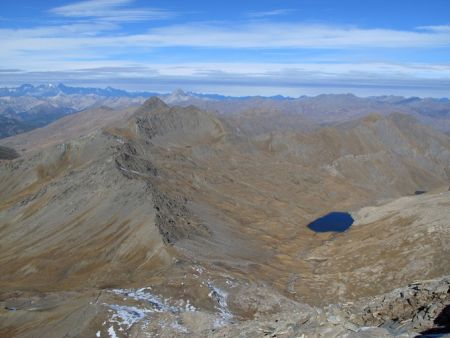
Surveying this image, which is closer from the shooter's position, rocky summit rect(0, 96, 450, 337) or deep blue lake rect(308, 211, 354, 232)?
rocky summit rect(0, 96, 450, 337)

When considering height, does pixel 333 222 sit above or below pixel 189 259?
below

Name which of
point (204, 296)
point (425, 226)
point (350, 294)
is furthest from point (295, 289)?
point (425, 226)

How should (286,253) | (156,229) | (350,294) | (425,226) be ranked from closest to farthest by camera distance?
1. (350,294)
2. (156,229)
3. (425,226)
4. (286,253)

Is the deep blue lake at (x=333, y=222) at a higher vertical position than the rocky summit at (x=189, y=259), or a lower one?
lower

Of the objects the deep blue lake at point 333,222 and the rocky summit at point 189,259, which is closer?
the rocky summit at point 189,259

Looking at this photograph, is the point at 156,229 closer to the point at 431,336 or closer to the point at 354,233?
the point at 354,233

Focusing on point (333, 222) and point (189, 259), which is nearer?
point (189, 259)

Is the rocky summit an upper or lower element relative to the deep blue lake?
upper

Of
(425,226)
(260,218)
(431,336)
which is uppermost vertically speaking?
(431,336)
